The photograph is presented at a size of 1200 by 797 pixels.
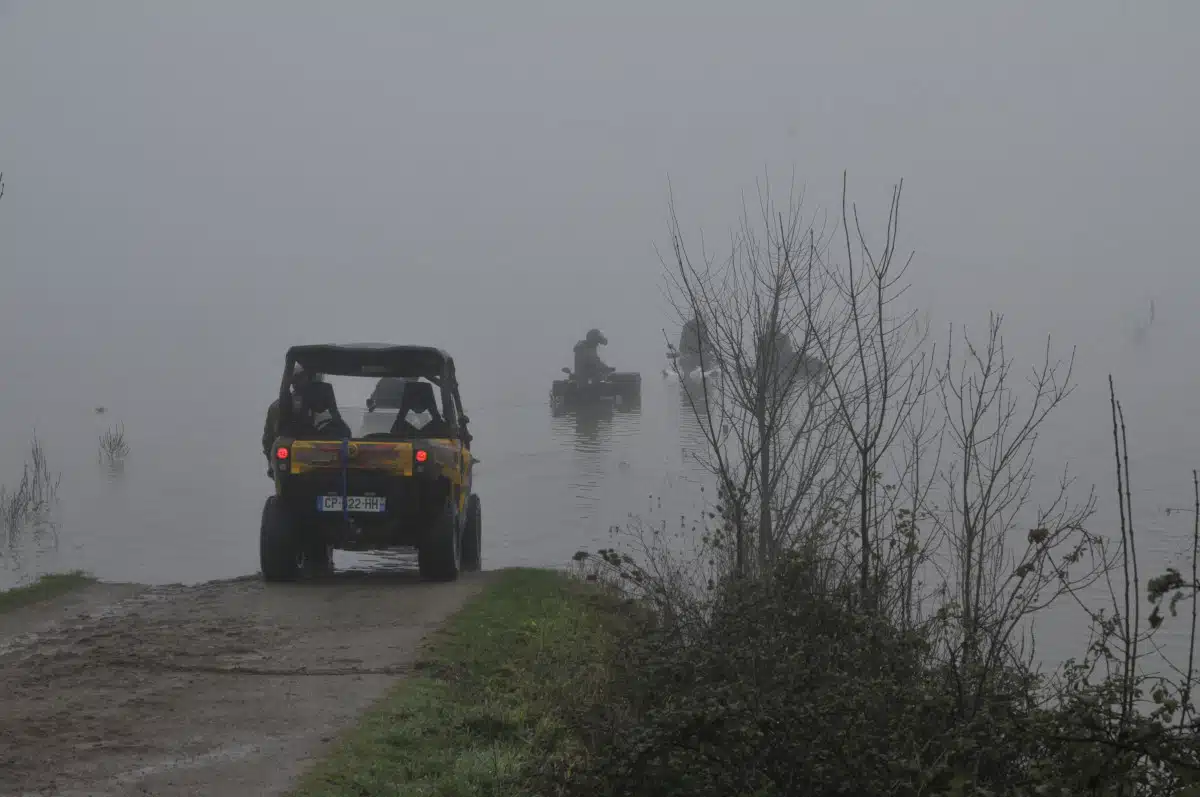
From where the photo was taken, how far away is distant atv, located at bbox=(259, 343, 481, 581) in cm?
1270

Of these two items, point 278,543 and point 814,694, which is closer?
point 814,694

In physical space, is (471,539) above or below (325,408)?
below

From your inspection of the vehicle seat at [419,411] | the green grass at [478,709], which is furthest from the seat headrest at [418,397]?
the green grass at [478,709]

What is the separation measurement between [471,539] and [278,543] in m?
2.93

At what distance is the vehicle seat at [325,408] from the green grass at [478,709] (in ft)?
9.26

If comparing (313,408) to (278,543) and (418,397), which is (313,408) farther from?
(278,543)

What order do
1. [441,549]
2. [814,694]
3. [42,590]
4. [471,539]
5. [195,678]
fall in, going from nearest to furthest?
[814,694] < [195,678] < [42,590] < [441,549] < [471,539]

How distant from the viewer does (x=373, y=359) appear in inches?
527

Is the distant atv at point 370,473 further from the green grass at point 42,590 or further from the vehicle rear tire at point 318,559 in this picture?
the green grass at point 42,590

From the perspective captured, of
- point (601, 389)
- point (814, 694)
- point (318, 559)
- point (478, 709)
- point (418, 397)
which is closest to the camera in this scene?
point (814, 694)

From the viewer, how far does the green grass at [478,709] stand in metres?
6.16

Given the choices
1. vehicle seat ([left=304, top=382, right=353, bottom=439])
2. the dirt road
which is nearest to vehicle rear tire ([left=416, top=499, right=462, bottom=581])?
the dirt road

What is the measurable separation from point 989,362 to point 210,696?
7.19 m

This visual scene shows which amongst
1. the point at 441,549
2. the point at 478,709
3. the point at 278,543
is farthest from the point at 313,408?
the point at 478,709
